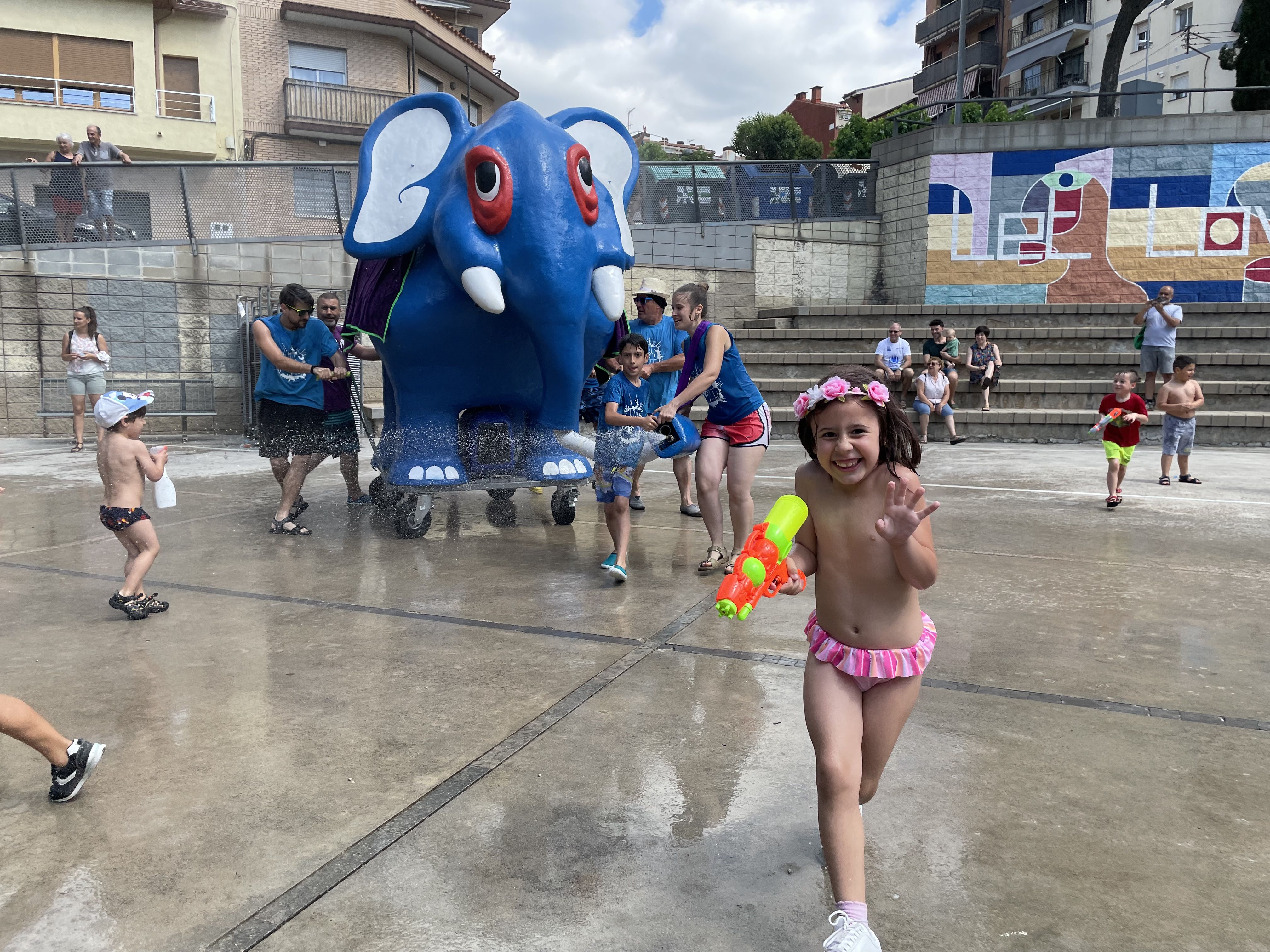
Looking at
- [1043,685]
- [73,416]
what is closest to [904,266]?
[73,416]

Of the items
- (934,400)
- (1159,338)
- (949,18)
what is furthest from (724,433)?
(949,18)

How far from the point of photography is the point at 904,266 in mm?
17000

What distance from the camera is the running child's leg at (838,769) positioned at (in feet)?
6.67

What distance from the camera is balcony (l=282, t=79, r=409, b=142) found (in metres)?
24.9

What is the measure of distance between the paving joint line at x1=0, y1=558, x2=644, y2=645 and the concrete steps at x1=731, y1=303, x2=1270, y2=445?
26.7 ft

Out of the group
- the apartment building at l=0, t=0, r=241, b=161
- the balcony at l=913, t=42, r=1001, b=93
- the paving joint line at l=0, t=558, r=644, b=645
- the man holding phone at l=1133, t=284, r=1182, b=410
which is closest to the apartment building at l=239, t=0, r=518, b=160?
the apartment building at l=0, t=0, r=241, b=161

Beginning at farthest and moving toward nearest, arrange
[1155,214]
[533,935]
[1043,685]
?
[1155,214] < [1043,685] < [533,935]

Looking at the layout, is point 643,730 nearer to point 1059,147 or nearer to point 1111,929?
point 1111,929

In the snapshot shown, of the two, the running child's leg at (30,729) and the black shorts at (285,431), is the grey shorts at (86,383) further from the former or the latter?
the running child's leg at (30,729)

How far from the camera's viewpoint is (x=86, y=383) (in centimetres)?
1056

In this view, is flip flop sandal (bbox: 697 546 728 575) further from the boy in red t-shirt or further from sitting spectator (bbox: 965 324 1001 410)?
sitting spectator (bbox: 965 324 1001 410)

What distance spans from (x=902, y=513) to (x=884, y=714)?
46cm

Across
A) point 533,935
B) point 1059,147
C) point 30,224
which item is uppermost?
point 1059,147

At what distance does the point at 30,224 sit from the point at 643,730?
11.2 m
